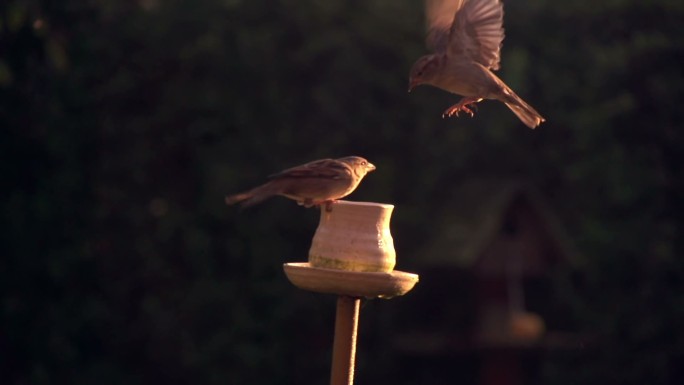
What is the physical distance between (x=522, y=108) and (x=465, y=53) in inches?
17.3

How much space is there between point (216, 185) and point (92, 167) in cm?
81

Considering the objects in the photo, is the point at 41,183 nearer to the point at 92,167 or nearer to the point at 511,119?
the point at 92,167

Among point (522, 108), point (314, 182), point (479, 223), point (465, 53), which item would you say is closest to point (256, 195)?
point (314, 182)

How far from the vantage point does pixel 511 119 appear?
8680 millimetres

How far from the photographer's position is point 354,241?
3.65 meters

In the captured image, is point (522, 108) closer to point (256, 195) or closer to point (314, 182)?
point (314, 182)

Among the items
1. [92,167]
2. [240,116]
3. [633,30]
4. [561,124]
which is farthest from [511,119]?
[92,167]

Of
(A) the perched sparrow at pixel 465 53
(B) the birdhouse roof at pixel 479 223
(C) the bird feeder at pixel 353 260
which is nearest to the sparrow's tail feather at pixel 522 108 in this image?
(A) the perched sparrow at pixel 465 53

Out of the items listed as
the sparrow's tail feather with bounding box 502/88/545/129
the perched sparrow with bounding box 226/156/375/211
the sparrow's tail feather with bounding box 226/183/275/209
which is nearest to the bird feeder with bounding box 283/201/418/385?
the sparrow's tail feather with bounding box 226/183/275/209

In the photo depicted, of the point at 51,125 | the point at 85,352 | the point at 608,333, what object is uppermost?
the point at 51,125

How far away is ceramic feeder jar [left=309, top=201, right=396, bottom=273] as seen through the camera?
365cm

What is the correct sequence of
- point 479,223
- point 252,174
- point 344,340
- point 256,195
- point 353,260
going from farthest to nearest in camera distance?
point 479,223 → point 252,174 → point 256,195 → point 344,340 → point 353,260

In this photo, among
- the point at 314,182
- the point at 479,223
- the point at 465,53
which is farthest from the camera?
the point at 479,223

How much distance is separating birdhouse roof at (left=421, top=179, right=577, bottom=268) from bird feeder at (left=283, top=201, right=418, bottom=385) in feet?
14.2
